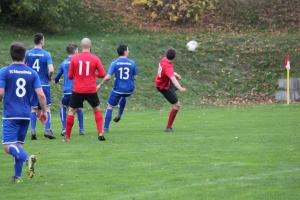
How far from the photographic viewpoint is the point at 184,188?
10.6 meters

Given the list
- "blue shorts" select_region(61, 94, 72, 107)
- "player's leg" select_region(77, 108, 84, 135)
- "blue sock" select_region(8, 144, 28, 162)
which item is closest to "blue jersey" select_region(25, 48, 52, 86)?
"blue shorts" select_region(61, 94, 72, 107)

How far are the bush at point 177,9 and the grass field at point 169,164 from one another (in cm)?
1816

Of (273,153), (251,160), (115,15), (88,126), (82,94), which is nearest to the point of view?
(251,160)

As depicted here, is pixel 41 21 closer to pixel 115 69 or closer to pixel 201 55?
A: pixel 201 55

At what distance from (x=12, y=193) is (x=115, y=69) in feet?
27.4

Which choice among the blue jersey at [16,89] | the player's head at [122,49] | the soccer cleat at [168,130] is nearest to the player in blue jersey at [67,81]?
the player's head at [122,49]

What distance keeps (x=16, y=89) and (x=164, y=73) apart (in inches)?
314

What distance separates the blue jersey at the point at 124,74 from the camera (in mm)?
18719

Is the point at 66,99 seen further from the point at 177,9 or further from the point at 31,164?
the point at 177,9

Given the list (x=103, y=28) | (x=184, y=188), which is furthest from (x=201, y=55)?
(x=184, y=188)

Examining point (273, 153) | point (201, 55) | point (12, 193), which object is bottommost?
point (201, 55)

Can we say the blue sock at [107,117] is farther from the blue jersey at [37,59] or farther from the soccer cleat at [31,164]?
the soccer cleat at [31,164]

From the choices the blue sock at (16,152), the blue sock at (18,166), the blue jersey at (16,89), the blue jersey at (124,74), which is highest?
the blue jersey at (16,89)

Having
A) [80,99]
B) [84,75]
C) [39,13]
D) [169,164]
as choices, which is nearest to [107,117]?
[80,99]
